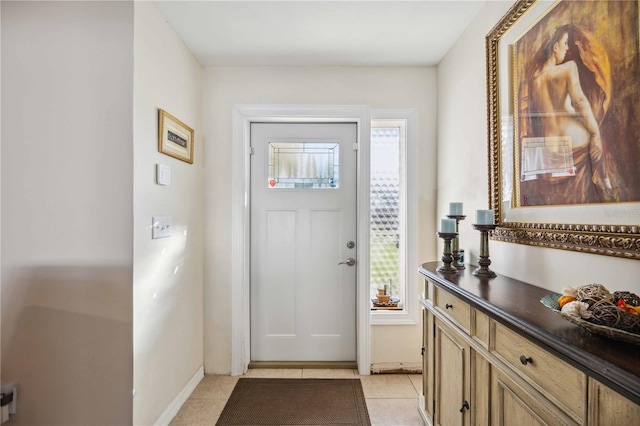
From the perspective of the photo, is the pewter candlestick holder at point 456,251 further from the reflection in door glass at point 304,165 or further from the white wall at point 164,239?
the white wall at point 164,239

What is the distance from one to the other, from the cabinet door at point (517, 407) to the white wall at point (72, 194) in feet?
5.57

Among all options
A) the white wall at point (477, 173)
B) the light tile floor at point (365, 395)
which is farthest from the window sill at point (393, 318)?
the white wall at point (477, 173)

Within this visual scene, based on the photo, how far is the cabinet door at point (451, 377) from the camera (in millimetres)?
1402

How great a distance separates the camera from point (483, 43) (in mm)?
1865

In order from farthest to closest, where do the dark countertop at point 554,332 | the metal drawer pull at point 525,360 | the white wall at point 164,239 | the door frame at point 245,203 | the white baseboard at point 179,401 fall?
the door frame at point 245,203
the white baseboard at point 179,401
the white wall at point 164,239
the metal drawer pull at point 525,360
the dark countertop at point 554,332

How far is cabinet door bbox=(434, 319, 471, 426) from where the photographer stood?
1402 millimetres

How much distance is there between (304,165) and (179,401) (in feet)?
6.28

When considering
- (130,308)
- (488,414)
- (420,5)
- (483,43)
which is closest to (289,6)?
(420,5)

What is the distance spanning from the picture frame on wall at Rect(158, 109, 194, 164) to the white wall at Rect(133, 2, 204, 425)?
37 mm

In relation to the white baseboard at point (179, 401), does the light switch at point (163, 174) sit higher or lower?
higher

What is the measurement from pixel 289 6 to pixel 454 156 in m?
1.44

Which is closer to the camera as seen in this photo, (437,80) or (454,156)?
(454,156)

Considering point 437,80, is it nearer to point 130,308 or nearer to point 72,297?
point 130,308

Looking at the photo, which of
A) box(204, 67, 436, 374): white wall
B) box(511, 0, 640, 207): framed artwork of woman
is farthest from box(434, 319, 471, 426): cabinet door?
box(204, 67, 436, 374): white wall
